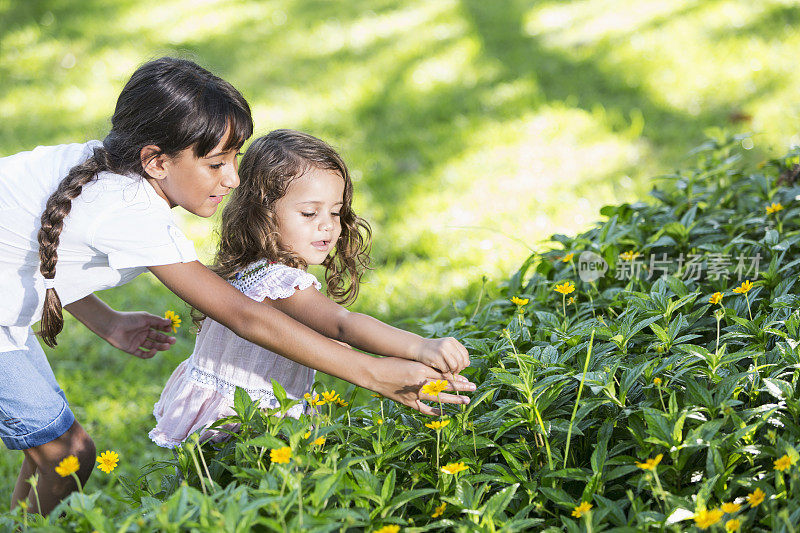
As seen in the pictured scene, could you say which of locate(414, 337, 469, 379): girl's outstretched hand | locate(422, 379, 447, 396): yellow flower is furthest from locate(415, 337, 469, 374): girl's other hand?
locate(422, 379, 447, 396): yellow flower

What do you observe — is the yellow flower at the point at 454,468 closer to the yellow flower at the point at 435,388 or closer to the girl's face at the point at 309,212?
the yellow flower at the point at 435,388

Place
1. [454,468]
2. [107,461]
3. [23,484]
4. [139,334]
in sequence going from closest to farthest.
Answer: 1. [454,468]
2. [107,461]
3. [23,484]
4. [139,334]

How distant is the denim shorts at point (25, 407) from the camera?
7.11 feet

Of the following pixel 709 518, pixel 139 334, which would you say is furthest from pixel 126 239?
pixel 709 518

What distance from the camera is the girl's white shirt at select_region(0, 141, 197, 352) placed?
6.26 feet

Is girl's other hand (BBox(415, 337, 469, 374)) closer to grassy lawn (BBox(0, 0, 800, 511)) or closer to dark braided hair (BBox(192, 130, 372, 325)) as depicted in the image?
dark braided hair (BBox(192, 130, 372, 325))

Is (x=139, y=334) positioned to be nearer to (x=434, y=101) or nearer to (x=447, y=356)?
(x=447, y=356)

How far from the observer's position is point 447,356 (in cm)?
187

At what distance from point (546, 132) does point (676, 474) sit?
4.00 metres

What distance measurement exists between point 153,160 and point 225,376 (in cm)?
60

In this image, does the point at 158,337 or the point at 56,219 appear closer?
the point at 56,219

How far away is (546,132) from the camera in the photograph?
17.6ft

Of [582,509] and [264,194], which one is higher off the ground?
[264,194]

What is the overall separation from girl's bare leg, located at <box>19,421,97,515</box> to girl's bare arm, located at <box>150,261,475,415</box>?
27.4 inches
